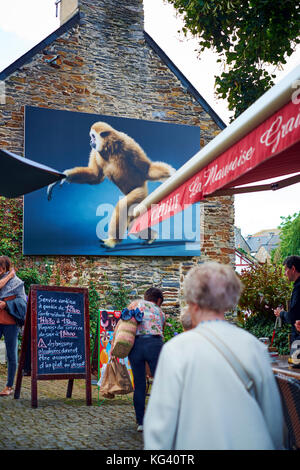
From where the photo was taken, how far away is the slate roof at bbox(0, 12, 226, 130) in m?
11.6

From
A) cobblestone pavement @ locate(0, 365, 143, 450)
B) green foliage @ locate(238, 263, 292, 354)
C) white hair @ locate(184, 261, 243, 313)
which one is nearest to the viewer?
white hair @ locate(184, 261, 243, 313)

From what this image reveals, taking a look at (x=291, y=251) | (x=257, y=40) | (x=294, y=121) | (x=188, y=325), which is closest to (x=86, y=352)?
(x=188, y=325)

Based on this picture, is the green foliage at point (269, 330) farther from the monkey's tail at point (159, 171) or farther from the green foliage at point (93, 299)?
the monkey's tail at point (159, 171)

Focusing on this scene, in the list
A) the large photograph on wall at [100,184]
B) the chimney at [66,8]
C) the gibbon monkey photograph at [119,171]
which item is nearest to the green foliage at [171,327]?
the large photograph on wall at [100,184]

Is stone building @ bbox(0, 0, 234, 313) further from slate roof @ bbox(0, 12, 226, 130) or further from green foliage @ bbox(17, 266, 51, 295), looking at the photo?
green foliage @ bbox(17, 266, 51, 295)

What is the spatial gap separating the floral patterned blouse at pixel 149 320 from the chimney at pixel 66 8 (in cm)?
921

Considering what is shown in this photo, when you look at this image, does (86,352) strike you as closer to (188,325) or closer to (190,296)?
(188,325)

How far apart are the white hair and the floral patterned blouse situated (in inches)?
128

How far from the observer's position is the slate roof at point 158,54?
11.6 m

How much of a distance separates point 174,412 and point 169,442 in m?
0.12

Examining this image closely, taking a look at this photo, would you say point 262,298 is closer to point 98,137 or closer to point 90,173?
point 90,173

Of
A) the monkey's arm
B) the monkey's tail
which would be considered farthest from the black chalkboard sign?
the monkey's tail

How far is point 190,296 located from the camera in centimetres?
234

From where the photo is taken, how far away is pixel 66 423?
579 centimetres
